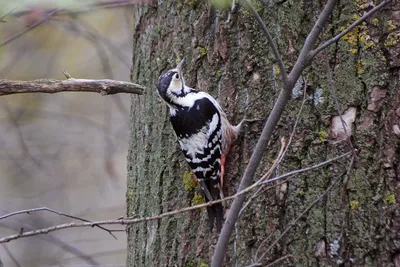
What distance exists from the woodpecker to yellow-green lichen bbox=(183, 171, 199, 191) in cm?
4

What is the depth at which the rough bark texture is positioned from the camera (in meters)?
2.30

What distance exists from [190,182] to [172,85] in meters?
0.52

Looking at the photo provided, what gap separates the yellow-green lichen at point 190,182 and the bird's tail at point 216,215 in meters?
0.20

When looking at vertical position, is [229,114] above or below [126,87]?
below

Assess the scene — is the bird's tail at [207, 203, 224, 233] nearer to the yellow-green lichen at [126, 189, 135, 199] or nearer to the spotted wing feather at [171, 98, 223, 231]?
the spotted wing feather at [171, 98, 223, 231]

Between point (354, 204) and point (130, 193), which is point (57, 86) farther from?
point (354, 204)

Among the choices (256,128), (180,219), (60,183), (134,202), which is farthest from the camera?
(60,183)

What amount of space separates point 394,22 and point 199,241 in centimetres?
139

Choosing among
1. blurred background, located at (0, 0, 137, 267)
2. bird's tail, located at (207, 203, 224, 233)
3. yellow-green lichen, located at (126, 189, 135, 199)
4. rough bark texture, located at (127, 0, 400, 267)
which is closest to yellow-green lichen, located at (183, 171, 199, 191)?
rough bark texture, located at (127, 0, 400, 267)

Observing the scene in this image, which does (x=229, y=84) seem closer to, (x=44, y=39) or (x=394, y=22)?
(x=394, y=22)

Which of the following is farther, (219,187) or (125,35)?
(125,35)

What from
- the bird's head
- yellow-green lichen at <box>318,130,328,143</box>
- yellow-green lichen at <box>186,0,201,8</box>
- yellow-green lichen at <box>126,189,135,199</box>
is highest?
yellow-green lichen at <box>186,0,201,8</box>

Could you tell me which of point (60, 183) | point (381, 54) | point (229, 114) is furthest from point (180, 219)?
point (60, 183)

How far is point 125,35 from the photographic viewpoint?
6215 millimetres
